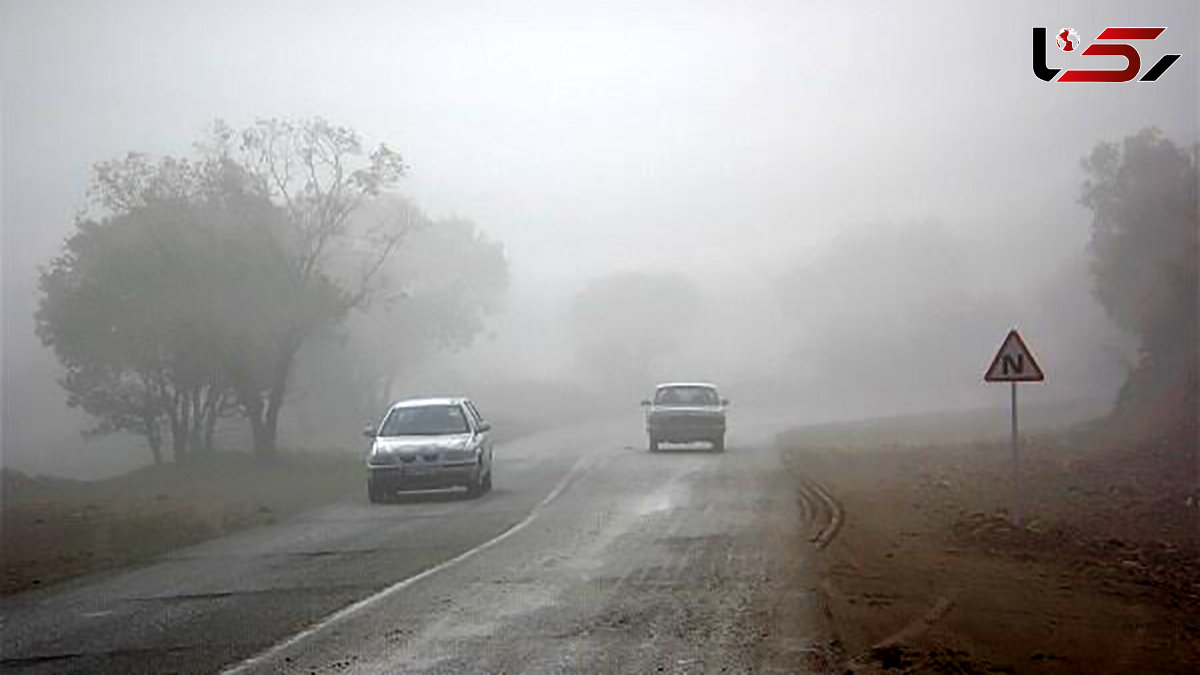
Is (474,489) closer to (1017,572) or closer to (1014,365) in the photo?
(1014,365)

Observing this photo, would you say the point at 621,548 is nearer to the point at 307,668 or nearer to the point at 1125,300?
the point at 307,668

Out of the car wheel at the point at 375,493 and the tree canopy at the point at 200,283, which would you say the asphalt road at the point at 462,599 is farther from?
the tree canopy at the point at 200,283

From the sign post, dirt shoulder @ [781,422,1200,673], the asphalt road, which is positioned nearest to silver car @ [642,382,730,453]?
dirt shoulder @ [781,422,1200,673]

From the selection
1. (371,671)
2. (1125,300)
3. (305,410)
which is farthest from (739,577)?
(305,410)

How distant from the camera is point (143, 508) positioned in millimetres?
26312

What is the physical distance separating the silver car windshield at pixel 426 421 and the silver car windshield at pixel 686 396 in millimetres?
14107

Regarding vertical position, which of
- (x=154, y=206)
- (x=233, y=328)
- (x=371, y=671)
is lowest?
(x=371, y=671)

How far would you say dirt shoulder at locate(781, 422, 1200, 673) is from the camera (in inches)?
403

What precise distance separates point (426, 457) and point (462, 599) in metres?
13.2

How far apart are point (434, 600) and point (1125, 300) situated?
134 ft

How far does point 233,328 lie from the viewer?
37688 mm

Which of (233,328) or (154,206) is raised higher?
(154,206)

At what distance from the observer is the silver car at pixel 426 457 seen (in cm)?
2577

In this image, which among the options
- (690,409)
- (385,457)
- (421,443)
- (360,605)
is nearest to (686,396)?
(690,409)
